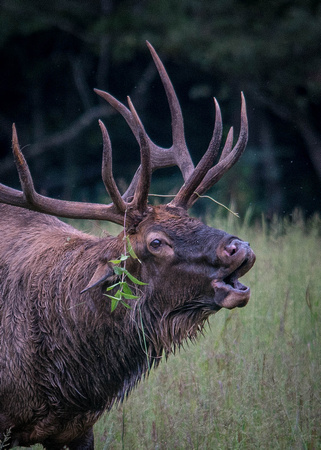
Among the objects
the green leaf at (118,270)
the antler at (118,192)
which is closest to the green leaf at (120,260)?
the green leaf at (118,270)

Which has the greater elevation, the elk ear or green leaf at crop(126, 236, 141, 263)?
green leaf at crop(126, 236, 141, 263)

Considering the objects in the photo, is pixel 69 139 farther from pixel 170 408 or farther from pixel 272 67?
pixel 170 408

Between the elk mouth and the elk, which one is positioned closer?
the elk mouth

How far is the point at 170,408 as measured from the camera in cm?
404

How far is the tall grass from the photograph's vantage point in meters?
3.65

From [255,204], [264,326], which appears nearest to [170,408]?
[264,326]

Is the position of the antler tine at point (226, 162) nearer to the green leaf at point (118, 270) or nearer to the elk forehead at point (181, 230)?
the elk forehead at point (181, 230)

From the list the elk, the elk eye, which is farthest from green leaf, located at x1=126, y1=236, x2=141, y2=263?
the elk eye

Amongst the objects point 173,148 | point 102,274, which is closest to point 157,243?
point 102,274

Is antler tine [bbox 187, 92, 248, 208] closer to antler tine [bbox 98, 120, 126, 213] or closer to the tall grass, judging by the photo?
antler tine [bbox 98, 120, 126, 213]

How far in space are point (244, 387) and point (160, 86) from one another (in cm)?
Answer: 1243

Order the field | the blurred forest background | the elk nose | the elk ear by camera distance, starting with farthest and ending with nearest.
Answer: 1. the blurred forest background
2. the field
3. the elk ear
4. the elk nose

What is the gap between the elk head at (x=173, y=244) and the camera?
117 inches

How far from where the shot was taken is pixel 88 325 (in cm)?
328
